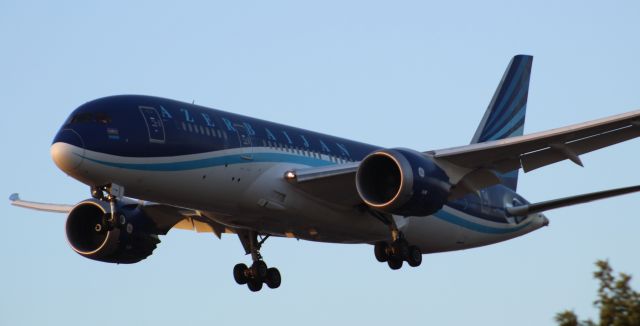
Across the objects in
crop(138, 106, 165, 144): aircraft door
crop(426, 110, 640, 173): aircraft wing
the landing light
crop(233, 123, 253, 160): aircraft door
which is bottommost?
crop(138, 106, 165, 144): aircraft door

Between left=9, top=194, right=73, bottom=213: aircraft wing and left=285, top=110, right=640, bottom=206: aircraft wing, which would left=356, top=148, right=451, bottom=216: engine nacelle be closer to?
left=285, top=110, right=640, bottom=206: aircraft wing

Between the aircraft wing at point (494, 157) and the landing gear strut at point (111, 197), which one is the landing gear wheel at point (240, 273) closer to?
the aircraft wing at point (494, 157)

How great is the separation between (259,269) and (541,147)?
10.0 m

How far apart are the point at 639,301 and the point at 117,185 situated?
652 inches

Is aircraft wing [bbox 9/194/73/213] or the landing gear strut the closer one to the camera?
the landing gear strut

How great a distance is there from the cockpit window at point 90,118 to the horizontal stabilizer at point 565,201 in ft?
46.6

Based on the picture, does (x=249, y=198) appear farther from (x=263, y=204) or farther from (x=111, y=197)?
(x=111, y=197)

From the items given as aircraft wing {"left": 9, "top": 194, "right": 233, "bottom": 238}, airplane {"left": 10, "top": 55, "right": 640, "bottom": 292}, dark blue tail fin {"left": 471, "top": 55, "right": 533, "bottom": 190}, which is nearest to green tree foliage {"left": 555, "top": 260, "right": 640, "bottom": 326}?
airplane {"left": 10, "top": 55, "right": 640, "bottom": 292}

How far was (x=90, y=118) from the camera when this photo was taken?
30.2 metres

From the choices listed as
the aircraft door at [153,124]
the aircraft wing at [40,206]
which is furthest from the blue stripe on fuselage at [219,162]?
the aircraft wing at [40,206]

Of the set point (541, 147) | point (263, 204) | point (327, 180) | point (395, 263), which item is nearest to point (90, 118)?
point (263, 204)

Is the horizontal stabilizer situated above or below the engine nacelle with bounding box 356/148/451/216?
above

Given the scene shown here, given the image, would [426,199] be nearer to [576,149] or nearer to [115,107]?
[576,149]

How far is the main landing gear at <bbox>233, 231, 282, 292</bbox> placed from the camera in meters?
37.9
